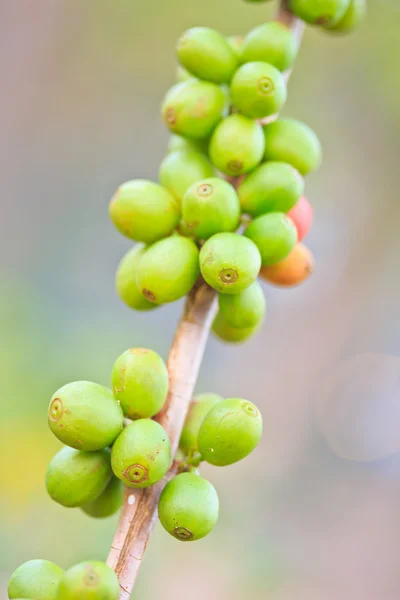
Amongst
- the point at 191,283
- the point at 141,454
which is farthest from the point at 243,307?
the point at 141,454

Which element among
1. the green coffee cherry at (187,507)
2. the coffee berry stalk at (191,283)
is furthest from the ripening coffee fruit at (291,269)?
the green coffee cherry at (187,507)

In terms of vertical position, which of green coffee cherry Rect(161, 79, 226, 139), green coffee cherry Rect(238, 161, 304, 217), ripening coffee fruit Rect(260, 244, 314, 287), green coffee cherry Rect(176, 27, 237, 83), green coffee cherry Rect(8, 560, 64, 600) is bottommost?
green coffee cherry Rect(8, 560, 64, 600)

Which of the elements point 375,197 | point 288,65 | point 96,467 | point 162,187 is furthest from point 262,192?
point 375,197

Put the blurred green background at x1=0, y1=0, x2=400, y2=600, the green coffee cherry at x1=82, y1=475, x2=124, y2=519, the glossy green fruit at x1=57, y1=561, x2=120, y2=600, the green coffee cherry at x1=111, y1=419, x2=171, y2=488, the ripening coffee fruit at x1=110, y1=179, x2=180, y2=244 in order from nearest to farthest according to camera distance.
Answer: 1. the glossy green fruit at x1=57, y1=561, x2=120, y2=600
2. the green coffee cherry at x1=111, y1=419, x2=171, y2=488
3. the green coffee cherry at x1=82, y1=475, x2=124, y2=519
4. the ripening coffee fruit at x1=110, y1=179, x2=180, y2=244
5. the blurred green background at x1=0, y1=0, x2=400, y2=600

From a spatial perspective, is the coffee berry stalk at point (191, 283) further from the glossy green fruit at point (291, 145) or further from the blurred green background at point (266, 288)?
the blurred green background at point (266, 288)

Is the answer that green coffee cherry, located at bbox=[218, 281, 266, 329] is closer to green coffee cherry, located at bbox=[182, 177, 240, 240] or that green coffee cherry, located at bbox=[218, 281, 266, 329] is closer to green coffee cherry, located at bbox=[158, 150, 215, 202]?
green coffee cherry, located at bbox=[182, 177, 240, 240]

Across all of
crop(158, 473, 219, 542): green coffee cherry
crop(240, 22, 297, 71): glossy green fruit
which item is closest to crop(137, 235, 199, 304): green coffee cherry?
crop(158, 473, 219, 542): green coffee cherry
